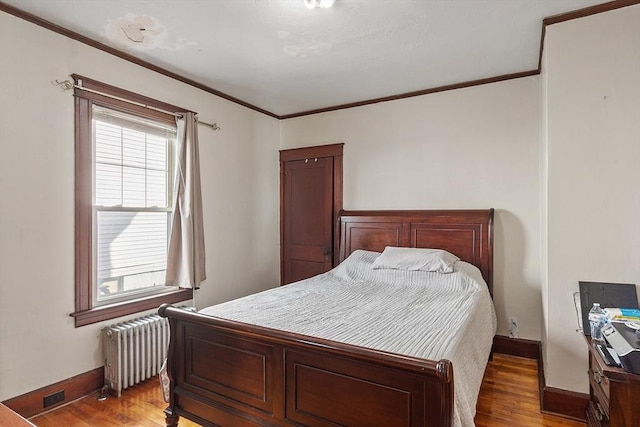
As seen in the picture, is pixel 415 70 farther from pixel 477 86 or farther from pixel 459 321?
pixel 459 321

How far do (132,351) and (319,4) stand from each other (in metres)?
2.77

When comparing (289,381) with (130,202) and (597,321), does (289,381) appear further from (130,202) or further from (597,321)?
(130,202)

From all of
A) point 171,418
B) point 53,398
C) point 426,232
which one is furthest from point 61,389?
point 426,232

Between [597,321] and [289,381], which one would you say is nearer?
[289,381]

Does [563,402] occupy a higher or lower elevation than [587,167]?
lower

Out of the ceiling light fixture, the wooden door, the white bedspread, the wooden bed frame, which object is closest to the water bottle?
the white bedspread

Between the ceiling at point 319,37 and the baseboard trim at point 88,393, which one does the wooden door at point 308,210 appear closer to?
the ceiling at point 319,37

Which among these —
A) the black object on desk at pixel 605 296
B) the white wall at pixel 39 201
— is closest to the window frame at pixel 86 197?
the white wall at pixel 39 201

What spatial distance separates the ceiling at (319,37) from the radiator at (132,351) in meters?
2.18

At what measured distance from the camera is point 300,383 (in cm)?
172

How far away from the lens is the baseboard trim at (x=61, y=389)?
7.25ft

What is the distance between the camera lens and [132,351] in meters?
2.62

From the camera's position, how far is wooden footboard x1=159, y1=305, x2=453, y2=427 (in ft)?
4.67

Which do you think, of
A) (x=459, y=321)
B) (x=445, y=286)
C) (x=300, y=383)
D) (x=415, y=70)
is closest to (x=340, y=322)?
(x=300, y=383)
